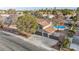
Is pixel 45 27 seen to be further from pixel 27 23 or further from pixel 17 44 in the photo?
pixel 17 44

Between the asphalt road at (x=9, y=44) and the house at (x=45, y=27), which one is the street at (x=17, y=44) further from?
the house at (x=45, y=27)

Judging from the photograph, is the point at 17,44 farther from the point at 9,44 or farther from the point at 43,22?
the point at 43,22

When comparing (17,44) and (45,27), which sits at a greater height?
(45,27)

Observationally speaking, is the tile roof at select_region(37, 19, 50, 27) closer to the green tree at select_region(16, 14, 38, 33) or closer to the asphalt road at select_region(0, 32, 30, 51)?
the green tree at select_region(16, 14, 38, 33)

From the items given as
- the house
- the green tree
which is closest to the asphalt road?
the green tree

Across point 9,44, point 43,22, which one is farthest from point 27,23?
point 9,44

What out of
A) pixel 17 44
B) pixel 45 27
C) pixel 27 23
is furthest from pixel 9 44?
pixel 45 27

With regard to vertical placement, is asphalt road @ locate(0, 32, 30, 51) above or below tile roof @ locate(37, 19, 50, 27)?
below

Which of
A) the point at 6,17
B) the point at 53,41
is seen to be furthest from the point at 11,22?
the point at 53,41
